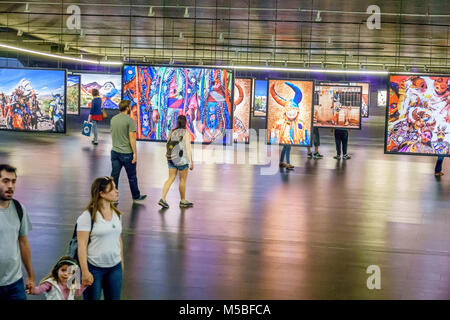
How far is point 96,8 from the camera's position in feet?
60.2

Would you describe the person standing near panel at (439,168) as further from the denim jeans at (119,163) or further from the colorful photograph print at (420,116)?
the denim jeans at (119,163)

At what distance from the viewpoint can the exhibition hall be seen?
6.64 metres

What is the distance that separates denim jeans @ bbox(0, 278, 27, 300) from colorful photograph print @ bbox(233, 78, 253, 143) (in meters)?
15.3

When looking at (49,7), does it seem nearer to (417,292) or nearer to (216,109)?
(216,109)

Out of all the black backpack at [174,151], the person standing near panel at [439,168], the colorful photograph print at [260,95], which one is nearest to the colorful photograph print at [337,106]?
the person standing near panel at [439,168]

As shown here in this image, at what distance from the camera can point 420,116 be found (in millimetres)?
12258

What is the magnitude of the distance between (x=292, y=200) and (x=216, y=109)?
Answer: 211 centimetres

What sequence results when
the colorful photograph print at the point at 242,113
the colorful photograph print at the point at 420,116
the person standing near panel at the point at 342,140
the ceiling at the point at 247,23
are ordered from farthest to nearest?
the person standing near panel at the point at 342,140, the colorful photograph print at the point at 242,113, the ceiling at the point at 247,23, the colorful photograph print at the point at 420,116

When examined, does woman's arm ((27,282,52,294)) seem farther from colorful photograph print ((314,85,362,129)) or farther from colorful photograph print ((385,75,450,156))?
colorful photograph print ((314,85,362,129))

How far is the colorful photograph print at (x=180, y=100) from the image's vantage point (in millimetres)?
12445

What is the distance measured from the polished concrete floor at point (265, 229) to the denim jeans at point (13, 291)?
171 cm

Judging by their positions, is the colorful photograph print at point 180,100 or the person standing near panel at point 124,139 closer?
the person standing near panel at point 124,139
